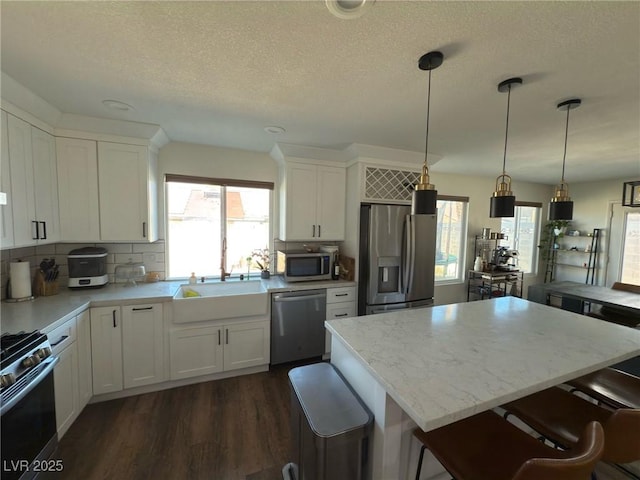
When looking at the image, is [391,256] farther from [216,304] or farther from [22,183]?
[22,183]

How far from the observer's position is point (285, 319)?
2.75 meters

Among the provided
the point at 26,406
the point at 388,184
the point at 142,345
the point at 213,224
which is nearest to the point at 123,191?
the point at 213,224

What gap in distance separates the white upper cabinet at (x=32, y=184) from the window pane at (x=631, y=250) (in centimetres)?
799

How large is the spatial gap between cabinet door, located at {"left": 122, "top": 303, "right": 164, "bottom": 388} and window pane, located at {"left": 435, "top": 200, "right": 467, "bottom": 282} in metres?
4.26

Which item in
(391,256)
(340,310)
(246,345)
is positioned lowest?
(246,345)

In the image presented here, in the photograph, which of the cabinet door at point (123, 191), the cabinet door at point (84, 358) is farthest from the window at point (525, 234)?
the cabinet door at point (84, 358)

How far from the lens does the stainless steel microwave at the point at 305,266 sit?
2.94 m

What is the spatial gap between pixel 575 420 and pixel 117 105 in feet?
11.7

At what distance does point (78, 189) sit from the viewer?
2348 mm

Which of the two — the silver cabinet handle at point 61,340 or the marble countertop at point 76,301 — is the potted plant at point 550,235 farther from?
the silver cabinet handle at point 61,340

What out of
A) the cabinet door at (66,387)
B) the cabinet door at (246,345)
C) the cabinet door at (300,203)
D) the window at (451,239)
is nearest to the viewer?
the cabinet door at (66,387)

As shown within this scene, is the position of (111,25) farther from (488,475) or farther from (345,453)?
(488,475)

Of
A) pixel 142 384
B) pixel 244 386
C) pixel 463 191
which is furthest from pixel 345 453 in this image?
pixel 463 191

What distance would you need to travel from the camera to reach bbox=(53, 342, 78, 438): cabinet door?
1744 mm
